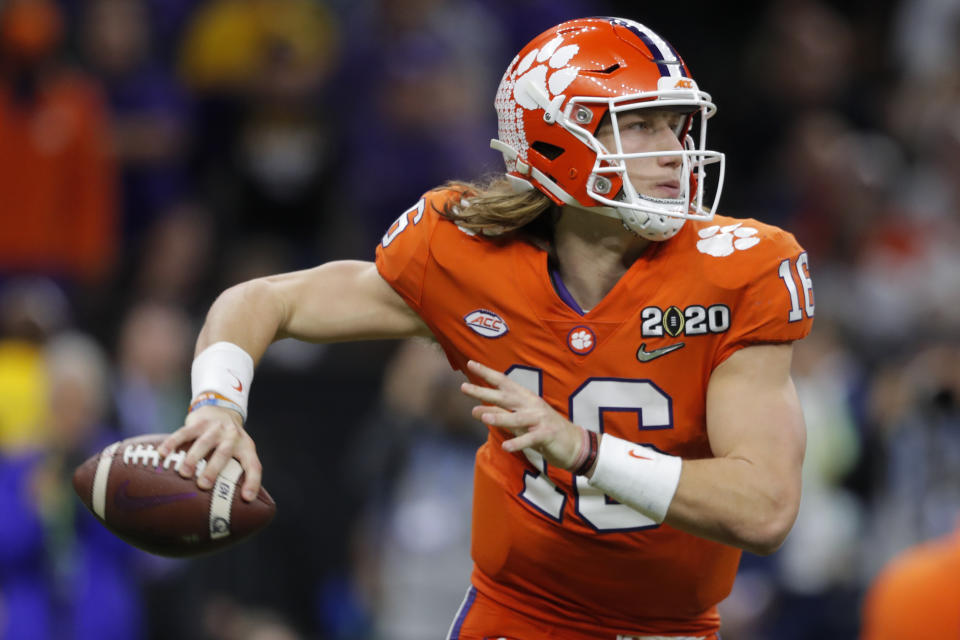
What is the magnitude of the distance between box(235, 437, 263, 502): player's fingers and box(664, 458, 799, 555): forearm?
2.89 ft

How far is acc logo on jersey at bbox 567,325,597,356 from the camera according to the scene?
3256mm

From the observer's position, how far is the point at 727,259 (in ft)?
10.6

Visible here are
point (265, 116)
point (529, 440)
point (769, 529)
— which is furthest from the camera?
point (265, 116)

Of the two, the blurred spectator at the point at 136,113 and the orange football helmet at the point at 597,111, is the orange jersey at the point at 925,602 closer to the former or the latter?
the orange football helmet at the point at 597,111

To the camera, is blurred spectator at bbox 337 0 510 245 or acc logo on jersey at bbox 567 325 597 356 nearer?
acc logo on jersey at bbox 567 325 597 356

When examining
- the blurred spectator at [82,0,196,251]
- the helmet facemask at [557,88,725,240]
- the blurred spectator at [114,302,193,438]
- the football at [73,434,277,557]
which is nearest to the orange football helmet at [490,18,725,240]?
the helmet facemask at [557,88,725,240]

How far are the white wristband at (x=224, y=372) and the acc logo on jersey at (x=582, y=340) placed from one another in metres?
0.75

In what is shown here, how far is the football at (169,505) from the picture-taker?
302 cm

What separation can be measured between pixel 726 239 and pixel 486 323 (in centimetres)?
60

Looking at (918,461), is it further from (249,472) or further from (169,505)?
(169,505)

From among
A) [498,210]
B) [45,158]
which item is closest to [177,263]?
[45,158]

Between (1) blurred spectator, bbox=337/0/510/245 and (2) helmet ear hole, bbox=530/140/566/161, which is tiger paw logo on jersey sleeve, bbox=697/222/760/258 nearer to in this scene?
(2) helmet ear hole, bbox=530/140/566/161

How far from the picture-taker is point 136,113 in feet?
24.9

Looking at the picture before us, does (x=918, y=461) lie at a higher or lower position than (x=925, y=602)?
lower
